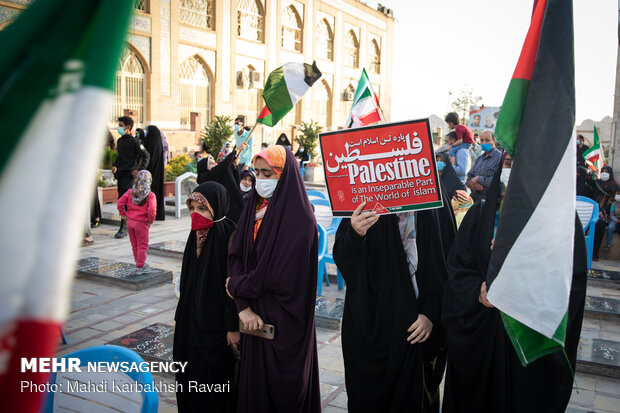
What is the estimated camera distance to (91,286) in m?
5.79

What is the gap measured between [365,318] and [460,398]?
590 mm

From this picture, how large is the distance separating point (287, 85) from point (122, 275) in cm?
295

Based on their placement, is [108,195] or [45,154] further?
[108,195]

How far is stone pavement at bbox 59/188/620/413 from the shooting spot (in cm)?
341

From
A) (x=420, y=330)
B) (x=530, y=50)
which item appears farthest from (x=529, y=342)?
(x=530, y=50)

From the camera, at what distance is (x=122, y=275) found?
5.84m

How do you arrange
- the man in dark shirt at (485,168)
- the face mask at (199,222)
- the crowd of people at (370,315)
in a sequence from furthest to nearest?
the man in dark shirt at (485,168), the face mask at (199,222), the crowd of people at (370,315)

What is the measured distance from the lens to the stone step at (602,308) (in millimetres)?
4984

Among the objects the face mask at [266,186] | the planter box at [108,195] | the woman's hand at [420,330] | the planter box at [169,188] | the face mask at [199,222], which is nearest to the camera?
the woman's hand at [420,330]

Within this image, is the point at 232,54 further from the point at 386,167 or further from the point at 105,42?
the point at 105,42

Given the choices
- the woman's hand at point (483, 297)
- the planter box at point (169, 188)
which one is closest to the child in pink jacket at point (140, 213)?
the woman's hand at point (483, 297)

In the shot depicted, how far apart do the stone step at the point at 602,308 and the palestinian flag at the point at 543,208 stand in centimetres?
390

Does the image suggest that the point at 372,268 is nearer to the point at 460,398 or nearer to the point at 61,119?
the point at 460,398

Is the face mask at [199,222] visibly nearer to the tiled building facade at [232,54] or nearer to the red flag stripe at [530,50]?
the red flag stripe at [530,50]
